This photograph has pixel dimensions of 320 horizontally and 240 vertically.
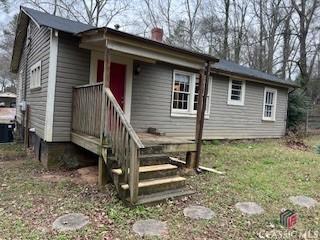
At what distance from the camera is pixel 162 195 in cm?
493

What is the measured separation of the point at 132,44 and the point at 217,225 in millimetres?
3501

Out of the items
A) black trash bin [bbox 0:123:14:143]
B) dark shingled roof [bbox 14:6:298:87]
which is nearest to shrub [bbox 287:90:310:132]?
dark shingled roof [bbox 14:6:298:87]

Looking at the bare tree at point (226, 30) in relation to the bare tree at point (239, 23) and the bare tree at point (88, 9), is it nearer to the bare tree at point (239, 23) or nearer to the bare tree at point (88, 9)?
the bare tree at point (239, 23)

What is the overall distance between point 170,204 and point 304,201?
2.38 metres

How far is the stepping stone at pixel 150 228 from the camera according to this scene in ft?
12.5

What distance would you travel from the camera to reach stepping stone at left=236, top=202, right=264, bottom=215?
461cm

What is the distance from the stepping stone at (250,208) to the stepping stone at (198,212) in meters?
0.54

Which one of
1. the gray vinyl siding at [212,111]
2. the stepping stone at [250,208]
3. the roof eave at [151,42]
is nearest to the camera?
the stepping stone at [250,208]

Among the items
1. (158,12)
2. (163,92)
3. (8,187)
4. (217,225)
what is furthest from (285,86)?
(158,12)

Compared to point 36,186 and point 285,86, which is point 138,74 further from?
point 285,86

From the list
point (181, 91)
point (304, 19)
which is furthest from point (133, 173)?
point (304, 19)

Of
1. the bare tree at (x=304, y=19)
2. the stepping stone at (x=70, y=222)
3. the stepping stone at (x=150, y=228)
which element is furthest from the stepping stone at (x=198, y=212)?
the bare tree at (x=304, y=19)

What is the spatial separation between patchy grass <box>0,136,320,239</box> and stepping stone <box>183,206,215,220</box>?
0.32 ft

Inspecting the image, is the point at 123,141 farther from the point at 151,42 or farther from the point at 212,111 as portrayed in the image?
the point at 212,111
